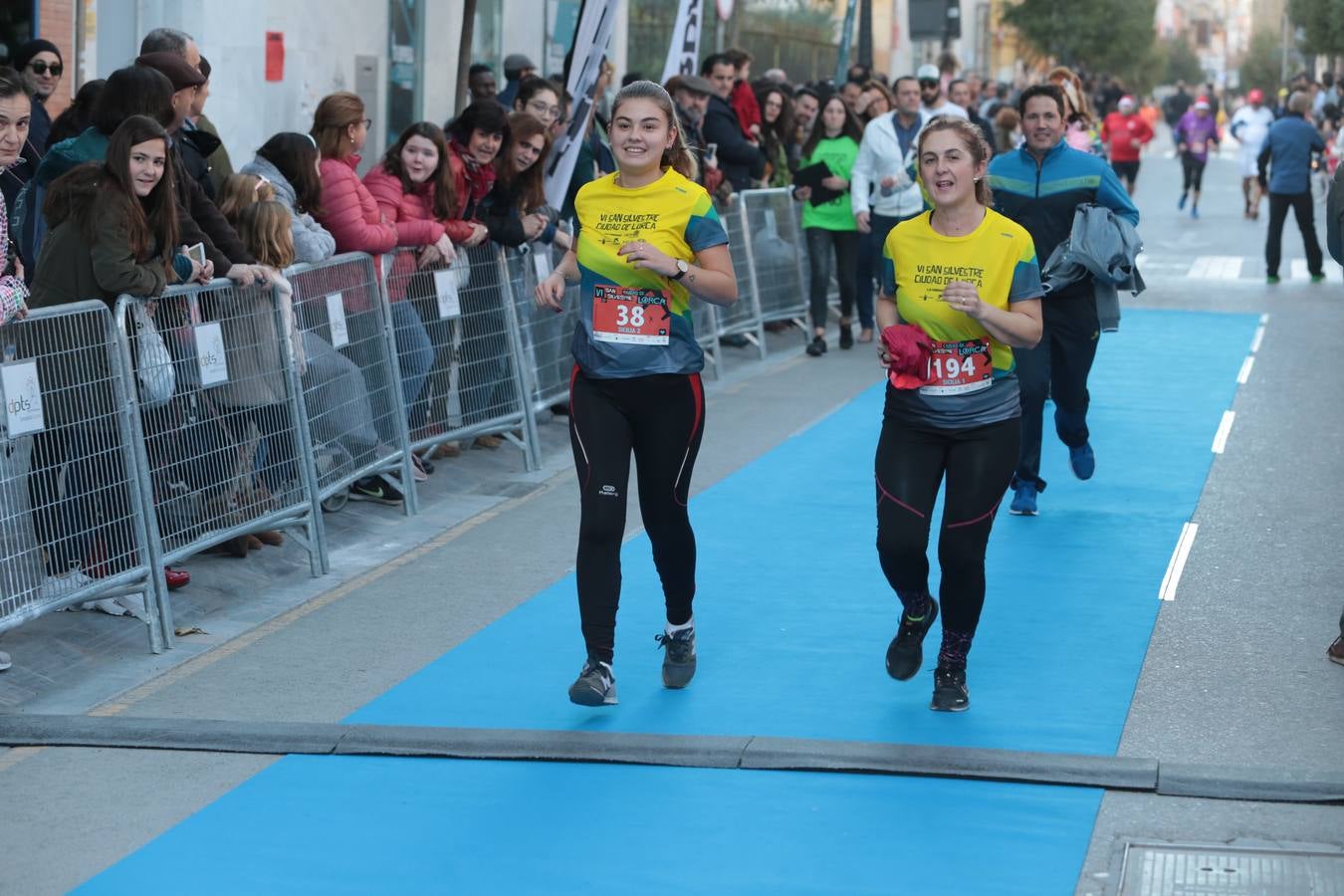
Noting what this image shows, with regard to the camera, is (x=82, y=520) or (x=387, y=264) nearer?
(x=82, y=520)

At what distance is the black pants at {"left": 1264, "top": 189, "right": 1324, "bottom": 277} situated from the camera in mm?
21719

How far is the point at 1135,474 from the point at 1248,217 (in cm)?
2273

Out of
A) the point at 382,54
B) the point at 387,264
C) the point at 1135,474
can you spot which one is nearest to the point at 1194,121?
the point at 382,54

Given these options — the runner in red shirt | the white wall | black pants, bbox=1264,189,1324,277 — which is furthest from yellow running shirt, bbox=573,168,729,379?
the runner in red shirt

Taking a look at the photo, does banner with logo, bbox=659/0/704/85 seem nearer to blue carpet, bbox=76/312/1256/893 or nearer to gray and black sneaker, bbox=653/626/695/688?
blue carpet, bbox=76/312/1256/893

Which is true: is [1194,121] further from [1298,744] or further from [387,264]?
[1298,744]

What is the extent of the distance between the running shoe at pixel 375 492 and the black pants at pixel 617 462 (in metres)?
3.62

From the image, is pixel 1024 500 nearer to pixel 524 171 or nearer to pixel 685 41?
pixel 524 171

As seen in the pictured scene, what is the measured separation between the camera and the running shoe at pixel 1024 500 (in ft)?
32.1

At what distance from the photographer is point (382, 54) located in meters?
16.6

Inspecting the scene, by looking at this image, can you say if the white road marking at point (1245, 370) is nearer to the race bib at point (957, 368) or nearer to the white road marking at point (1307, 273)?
the white road marking at point (1307, 273)

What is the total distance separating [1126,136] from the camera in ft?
108

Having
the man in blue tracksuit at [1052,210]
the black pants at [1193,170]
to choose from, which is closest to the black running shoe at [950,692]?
the man in blue tracksuit at [1052,210]

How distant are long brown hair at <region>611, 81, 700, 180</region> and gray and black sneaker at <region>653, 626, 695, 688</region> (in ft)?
5.00
